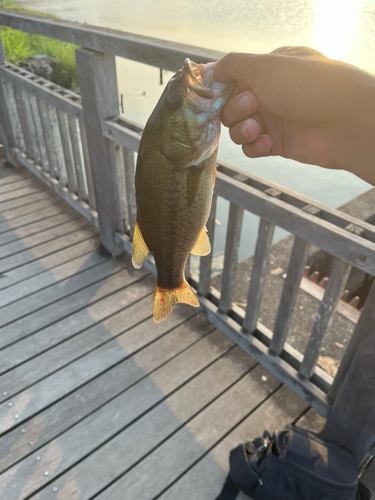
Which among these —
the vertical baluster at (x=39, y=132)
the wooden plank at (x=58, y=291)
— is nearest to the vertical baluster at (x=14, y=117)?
the vertical baluster at (x=39, y=132)

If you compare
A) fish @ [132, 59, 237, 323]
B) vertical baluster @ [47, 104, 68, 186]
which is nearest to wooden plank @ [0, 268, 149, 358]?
vertical baluster @ [47, 104, 68, 186]

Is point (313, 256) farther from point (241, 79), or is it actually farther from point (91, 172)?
point (241, 79)

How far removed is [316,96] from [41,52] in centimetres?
2044

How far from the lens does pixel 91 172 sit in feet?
10.5

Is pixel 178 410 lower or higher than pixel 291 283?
lower

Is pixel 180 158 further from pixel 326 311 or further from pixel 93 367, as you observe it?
pixel 93 367

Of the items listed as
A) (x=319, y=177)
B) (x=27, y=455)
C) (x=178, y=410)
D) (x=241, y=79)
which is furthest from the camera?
(x=319, y=177)

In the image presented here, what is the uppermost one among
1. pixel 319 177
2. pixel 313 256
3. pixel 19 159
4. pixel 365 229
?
pixel 365 229

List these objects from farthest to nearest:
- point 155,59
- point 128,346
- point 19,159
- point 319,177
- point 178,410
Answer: point 319,177 < point 19,159 < point 128,346 < point 178,410 < point 155,59

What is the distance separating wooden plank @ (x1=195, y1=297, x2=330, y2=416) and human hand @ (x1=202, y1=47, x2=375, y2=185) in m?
1.59

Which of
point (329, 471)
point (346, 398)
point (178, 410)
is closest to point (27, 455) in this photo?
point (178, 410)

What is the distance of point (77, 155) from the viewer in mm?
3488

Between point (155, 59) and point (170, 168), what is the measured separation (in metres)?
1.20

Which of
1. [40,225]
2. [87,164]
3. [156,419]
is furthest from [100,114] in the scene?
[156,419]
